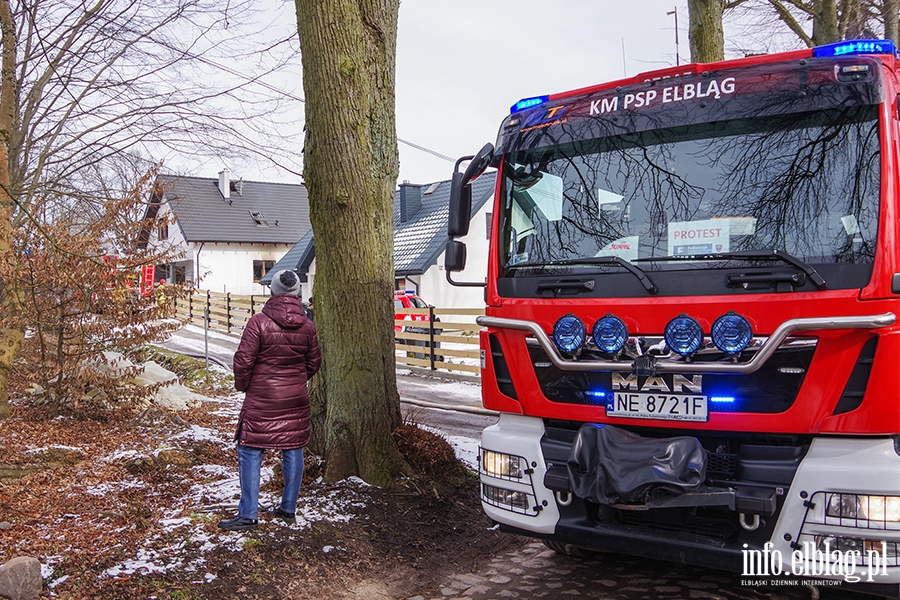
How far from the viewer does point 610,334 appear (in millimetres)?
4156

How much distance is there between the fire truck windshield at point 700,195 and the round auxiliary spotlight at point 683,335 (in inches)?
12.5

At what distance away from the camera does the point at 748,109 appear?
4.16m

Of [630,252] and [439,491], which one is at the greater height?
[630,252]

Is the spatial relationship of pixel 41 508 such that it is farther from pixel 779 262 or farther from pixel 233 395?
pixel 233 395

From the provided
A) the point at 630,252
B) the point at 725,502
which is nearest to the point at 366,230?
the point at 630,252

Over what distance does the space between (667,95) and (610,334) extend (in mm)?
1475

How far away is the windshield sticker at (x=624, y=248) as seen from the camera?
4293mm

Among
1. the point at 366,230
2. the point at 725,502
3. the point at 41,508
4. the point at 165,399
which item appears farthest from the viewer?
the point at 165,399

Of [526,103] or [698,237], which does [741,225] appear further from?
[526,103]

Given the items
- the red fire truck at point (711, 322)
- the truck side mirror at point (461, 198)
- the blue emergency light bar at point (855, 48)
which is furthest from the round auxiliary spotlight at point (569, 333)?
the blue emergency light bar at point (855, 48)

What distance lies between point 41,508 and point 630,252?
4.58 metres

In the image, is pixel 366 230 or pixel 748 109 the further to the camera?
pixel 366 230

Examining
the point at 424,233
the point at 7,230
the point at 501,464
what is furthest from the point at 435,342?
the point at 424,233

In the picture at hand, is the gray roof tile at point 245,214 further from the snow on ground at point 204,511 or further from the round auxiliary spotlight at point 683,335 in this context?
the round auxiliary spotlight at point 683,335
